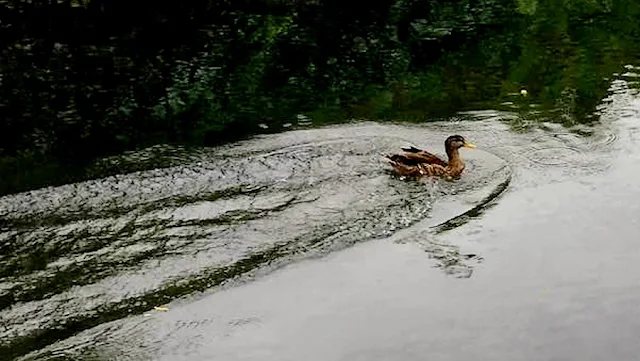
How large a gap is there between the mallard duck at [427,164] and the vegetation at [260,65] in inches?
127

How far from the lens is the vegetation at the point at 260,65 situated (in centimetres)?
1686

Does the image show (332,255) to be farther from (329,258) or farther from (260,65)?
(260,65)

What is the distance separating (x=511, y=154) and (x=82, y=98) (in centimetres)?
Result: 917

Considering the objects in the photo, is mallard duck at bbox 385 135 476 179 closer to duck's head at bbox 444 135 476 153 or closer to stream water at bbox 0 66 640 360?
duck's head at bbox 444 135 476 153

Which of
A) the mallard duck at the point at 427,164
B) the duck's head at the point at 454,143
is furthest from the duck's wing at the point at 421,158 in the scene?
the duck's head at the point at 454,143

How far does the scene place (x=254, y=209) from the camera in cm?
1256

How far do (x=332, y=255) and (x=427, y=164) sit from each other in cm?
292

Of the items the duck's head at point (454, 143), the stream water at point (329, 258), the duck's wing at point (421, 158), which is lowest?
the stream water at point (329, 258)

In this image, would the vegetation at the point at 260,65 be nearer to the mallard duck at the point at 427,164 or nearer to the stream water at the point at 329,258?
the stream water at the point at 329,258

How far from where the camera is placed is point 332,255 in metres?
11.4

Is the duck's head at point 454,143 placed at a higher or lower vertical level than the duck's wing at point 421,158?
higher

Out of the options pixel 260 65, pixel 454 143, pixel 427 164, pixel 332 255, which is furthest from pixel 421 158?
pixel 260 65

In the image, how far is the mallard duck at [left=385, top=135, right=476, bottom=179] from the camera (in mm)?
13609

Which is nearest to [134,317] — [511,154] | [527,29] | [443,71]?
[511,154]
